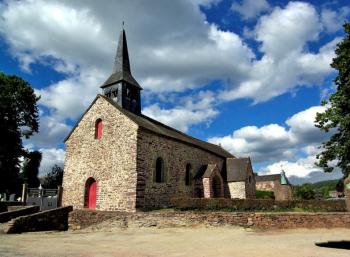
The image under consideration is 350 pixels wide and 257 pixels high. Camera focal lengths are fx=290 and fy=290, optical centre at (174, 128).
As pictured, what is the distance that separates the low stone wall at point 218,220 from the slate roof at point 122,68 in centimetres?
1254

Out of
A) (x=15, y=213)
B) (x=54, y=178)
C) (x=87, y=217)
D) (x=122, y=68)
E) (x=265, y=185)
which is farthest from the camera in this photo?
(x=265, y=185)

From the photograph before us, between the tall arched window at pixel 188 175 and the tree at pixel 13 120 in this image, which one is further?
the tree at pixel 13 120

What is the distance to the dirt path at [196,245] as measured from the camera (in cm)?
917

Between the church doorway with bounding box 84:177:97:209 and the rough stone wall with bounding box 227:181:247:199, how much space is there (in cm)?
1547

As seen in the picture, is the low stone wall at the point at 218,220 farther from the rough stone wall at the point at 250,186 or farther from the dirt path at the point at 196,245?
the rough stone wall at the point at 250,186

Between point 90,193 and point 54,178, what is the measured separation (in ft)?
74.5

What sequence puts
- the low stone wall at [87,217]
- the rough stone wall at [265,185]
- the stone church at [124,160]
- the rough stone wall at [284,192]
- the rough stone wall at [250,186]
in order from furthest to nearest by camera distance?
the rough stone wall at [265,185]
the rough stone wall at [284,192]
the rough stone wall at [250,186]
the stone church at [124,160]
the low stone wall at [87,217]

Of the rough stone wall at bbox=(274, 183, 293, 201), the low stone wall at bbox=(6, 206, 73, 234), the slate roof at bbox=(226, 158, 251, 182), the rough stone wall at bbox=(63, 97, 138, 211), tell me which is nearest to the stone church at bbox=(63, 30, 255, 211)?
the rough stone wall at bbox=(63, 97, 138, 211)

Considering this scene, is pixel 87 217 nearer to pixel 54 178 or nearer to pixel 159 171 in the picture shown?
pixel 159 171

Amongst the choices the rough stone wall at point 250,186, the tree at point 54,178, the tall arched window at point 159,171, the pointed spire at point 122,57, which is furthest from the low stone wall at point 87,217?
the tree at point 54,178

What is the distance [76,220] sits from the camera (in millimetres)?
18031

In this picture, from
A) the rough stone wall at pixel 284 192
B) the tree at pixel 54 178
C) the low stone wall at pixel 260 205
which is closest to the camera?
the low stone wall at pixel 260 205

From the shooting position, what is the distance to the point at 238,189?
30.9 m

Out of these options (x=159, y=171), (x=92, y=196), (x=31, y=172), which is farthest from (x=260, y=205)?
(x=31, y=172)
